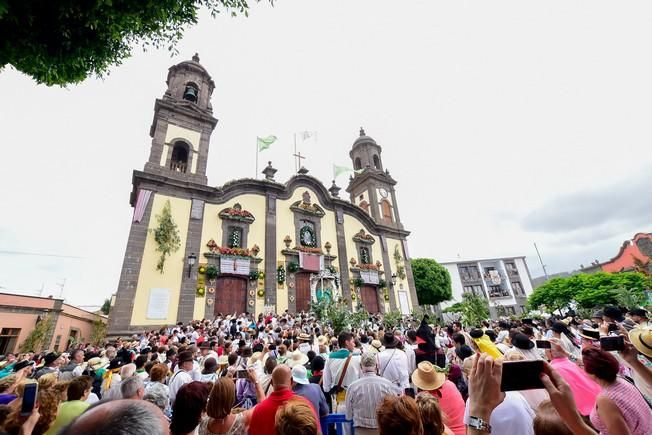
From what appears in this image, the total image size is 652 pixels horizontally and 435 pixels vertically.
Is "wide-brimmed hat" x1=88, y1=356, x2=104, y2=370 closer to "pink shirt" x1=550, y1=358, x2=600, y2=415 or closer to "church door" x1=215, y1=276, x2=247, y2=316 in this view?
"pink shirt" x1=550, y1=358, x2=600, y2=415

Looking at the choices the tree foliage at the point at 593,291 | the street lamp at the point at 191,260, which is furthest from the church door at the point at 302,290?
the tree foliage at the point at 593,291

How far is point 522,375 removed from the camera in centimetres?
176

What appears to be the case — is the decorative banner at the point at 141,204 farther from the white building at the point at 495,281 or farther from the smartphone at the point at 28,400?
the white building at the point at 495,281

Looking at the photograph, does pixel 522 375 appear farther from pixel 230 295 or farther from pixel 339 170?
pixel 339 170

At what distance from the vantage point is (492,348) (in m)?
5.34

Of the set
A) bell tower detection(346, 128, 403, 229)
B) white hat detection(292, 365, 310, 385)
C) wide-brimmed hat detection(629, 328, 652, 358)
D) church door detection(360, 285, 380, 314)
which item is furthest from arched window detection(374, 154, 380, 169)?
wide-brimmed hat detection(629, 328, 652, 358)

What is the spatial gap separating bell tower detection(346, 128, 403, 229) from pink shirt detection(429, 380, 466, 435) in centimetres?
2395

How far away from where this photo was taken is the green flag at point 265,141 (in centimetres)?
2258

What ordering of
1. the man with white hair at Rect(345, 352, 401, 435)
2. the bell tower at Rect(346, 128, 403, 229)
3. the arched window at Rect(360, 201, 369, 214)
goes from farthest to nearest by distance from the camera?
the arched window at Rect(360, 201, 369, 214)
the bell tower at Rect(346, 128, 403, 229)
the man with white hair at Rect(345, 352, 401, 435)

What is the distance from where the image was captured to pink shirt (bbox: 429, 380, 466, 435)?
322cm

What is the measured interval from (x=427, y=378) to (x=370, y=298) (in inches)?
789

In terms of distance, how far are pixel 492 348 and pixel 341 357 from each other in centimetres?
278

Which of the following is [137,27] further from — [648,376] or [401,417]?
[648,376]

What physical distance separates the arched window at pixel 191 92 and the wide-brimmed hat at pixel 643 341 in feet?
77.8
